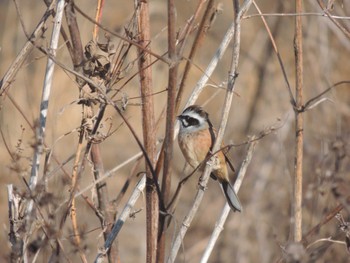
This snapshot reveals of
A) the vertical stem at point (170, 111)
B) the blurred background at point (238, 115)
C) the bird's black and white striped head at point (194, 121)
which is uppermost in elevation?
the vertical stem at point (170, 111)

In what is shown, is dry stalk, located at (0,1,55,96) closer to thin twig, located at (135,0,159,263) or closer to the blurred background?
thin twig, located at (135,0,159,263)

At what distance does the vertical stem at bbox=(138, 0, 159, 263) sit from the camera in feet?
6.70

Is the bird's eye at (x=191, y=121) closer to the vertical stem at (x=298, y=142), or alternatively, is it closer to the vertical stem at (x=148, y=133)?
the vertical stem at (x=298, y=142)

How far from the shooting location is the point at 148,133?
205 cm

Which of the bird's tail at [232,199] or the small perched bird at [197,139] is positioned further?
the small perched bird at [197,139]

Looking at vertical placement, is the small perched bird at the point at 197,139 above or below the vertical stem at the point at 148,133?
below

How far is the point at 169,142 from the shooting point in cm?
184

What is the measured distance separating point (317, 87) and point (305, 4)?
2.39 feet

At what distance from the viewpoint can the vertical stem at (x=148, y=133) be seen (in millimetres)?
2041

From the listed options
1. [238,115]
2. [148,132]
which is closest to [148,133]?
[148,132]

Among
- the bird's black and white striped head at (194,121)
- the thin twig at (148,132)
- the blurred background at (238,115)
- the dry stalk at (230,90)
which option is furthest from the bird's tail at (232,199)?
the blurred background at (238,115)

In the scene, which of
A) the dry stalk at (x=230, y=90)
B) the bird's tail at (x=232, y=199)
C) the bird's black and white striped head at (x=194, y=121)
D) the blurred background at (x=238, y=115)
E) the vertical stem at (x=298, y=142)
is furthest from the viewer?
the blurred background at (x=238, y=115)

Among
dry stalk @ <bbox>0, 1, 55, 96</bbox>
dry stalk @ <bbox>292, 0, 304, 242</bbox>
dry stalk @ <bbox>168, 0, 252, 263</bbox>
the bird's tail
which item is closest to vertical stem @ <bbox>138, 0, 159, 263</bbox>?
dry stalk @ <bbox>168, 0, 252, 263</bbox>

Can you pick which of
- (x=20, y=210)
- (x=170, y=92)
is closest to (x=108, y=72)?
(x=170, y=92)
